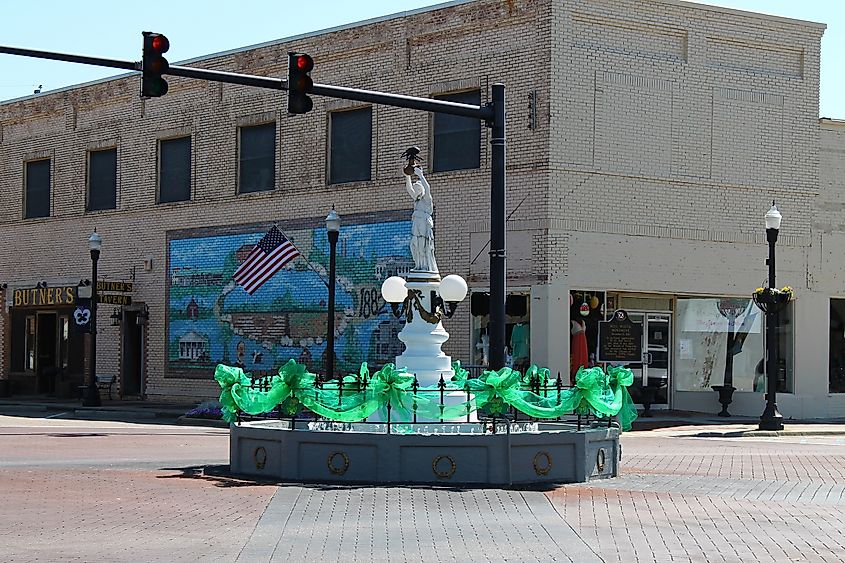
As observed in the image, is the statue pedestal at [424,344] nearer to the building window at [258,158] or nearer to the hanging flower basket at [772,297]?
the hanging flower basket at [772,297]

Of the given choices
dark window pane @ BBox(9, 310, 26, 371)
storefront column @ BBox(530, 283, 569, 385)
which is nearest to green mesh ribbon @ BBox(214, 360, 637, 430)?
storefront column @ BBox(530, 283, 569, 385)

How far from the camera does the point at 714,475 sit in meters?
17.4

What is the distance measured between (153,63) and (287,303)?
18213mm

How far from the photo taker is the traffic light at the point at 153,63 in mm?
16141

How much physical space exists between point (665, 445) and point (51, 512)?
12968mm

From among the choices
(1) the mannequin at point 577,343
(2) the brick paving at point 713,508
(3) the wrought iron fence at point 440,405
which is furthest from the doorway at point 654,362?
(3) the wrought iron fence at point 440,405

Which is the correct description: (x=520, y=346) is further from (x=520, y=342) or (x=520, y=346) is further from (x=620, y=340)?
(x=620, y=340)

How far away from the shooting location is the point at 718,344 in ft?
104

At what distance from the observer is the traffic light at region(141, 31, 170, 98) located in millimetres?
16141

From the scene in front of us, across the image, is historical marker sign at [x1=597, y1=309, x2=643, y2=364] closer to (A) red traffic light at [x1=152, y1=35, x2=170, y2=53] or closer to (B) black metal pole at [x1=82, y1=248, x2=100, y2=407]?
(B) black metal pole at [x1=82, y1=248, x2=100, y2=407]

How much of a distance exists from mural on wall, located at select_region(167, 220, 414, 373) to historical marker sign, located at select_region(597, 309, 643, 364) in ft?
15.7

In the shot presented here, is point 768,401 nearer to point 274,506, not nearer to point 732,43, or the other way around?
point 732,43

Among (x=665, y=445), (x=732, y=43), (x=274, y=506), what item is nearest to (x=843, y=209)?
(x=732, y=43)

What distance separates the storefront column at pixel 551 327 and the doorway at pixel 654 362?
215 centimetres
